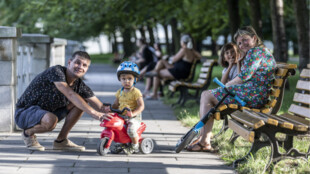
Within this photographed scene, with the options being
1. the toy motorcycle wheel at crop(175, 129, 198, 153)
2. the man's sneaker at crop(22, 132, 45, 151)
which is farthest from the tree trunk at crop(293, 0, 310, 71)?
the man's sneaker at crop(22, 132, 45, 151)

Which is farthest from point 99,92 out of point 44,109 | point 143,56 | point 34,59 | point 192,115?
point 44,109

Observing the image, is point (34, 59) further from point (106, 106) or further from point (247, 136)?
point (247, 136)

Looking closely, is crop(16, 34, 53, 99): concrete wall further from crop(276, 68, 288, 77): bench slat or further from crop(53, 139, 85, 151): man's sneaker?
crop(276, 68, 288, 77): bench slat

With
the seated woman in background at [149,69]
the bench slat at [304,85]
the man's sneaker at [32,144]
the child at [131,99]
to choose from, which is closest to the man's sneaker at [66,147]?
the man's sneaker at [32,144]

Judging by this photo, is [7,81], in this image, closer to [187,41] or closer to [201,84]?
[201,84]

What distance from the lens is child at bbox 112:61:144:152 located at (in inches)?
241

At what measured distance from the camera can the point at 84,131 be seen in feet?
26.4

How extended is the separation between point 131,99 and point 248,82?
140cm

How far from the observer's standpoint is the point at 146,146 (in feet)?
20.7

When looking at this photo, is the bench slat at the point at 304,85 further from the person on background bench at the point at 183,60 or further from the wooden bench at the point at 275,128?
the person on background bench at the point at 183,60

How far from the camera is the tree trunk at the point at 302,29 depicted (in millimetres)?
14102

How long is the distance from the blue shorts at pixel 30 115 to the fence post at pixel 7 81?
1409 millimetres

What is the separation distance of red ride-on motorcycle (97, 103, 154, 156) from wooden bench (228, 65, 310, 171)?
3.58 feet

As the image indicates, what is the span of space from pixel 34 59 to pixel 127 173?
5862mm
